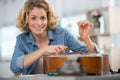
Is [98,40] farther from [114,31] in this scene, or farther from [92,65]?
[92,65]

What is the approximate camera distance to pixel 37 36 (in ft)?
5.47

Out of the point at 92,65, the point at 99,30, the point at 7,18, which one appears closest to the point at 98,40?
the point at 99,30

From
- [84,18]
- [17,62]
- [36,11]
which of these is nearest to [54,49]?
[17,62]

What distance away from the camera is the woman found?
139 centimetres

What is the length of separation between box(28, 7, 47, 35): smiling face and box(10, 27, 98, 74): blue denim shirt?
5 centimetres

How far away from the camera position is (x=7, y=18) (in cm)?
561

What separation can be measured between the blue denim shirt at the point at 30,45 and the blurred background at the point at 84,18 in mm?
2523

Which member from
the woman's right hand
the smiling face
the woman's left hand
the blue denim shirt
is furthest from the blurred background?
the woman's right hand

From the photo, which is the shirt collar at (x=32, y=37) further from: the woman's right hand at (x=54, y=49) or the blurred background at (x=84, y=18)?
the blurred background at (x=84, y=18)

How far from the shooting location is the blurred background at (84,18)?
442cm

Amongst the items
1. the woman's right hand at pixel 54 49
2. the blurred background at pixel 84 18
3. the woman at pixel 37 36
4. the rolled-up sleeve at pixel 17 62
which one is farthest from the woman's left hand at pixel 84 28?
the blurred background at pixel 84 18

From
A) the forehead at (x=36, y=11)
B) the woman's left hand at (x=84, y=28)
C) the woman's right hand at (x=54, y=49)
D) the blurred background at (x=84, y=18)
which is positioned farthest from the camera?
the blurred background at (x=84, y=18)

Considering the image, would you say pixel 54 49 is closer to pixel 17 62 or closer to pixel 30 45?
pixel 17 62

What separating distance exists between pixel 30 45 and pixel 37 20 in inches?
6.2
